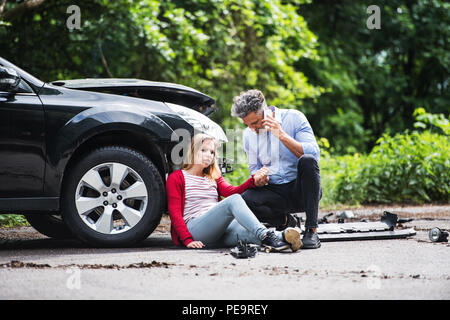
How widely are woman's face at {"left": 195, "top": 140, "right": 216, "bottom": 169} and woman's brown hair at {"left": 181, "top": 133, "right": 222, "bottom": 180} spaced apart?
25mm

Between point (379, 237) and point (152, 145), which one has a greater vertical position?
point (152, 145)

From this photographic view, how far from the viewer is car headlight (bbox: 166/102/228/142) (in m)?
5.38

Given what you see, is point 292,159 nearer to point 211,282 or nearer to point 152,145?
point 152,145

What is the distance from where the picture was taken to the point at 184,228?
16.6 feet

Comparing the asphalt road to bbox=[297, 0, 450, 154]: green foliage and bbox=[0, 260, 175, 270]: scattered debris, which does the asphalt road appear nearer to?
bbox=[0, 260, 175, 270]: scattered debris

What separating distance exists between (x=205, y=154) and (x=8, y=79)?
1686 millimetres

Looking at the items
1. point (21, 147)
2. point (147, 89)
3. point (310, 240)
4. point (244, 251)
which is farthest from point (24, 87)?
point (310, 240)

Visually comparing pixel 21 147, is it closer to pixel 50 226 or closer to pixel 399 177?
pixel 50 226

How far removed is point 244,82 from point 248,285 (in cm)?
1026

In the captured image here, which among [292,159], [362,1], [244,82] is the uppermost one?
[362,1]

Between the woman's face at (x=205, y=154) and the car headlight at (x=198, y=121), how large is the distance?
215 millimetres
